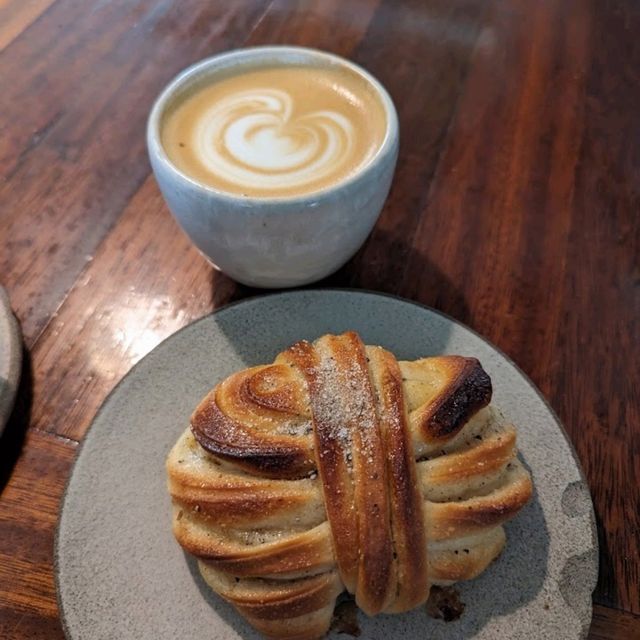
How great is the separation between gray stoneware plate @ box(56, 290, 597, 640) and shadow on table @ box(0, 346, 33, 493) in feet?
0.40

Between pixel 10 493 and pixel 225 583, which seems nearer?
pixel 225 583

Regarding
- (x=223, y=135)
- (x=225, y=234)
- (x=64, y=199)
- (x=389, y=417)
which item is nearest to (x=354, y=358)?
(x=389, y=417)

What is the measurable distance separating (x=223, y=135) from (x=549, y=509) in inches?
25.2

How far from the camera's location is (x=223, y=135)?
3.16ft

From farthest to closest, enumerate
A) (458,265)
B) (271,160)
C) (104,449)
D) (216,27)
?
(216,27) < (458,265) < (271,160) < (104,449)

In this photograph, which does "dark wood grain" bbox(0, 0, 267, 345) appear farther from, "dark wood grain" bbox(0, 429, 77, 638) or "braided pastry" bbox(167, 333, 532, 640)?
"braided pastry" bbox(167, 333, 532, 640)

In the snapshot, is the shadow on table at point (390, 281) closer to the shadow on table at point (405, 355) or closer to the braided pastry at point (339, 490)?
the shadow on table at point (405, 355)

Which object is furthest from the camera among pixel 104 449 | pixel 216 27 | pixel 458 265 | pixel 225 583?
pixel 216 27

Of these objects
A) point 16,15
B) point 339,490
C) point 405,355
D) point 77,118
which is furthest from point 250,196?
point 16,15

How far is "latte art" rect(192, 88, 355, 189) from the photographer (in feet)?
3.02

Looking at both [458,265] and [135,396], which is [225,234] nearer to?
[135,396]

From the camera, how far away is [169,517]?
30.7 inches

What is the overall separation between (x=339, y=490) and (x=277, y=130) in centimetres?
53

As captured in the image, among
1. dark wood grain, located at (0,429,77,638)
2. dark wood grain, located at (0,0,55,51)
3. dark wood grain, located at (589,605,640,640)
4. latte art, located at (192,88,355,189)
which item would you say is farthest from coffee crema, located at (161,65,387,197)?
dark wood grain, located at (0,0,55,51)
